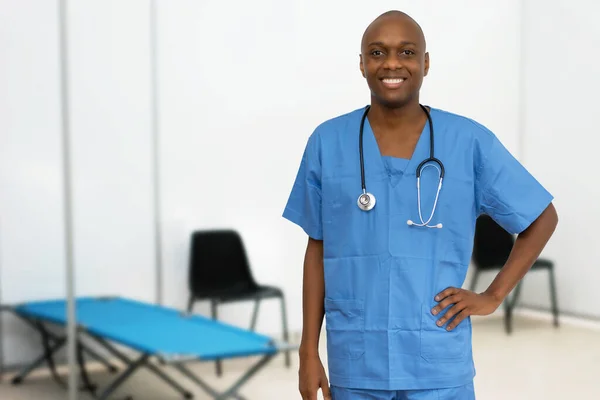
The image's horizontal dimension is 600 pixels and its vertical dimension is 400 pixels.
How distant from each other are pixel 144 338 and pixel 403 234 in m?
1.24

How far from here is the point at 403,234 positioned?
1.35 metres

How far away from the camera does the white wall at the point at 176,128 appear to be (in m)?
2.39

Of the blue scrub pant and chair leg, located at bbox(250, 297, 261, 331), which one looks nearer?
the blue scrub pant

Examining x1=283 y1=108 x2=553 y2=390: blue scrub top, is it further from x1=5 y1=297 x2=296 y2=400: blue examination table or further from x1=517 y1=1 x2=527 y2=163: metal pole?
x1=517 y1=1 x2=527 y2=163: metal pole

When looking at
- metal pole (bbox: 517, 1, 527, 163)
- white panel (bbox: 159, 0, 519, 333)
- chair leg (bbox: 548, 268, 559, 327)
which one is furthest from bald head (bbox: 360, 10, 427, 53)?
chair leg (bbox: 548, 268, 559, 327)

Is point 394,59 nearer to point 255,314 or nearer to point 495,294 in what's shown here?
point 495,294

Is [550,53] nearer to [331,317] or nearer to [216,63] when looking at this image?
[216,63]

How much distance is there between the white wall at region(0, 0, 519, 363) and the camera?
94.2 inches

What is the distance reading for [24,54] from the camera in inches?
93.5

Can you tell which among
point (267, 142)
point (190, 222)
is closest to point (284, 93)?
point (267, 142)

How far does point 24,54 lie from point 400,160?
1.45 m

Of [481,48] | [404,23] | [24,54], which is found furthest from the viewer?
[481,48]

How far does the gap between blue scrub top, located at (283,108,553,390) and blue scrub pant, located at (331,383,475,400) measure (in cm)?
1

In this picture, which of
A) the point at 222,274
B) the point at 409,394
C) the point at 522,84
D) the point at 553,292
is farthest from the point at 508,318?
the point at 409,394
